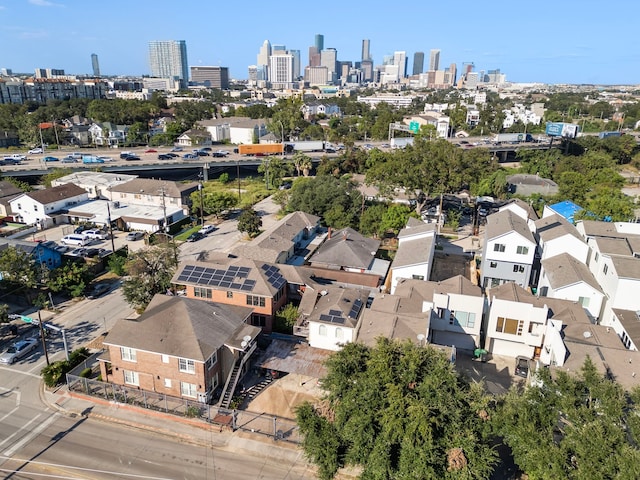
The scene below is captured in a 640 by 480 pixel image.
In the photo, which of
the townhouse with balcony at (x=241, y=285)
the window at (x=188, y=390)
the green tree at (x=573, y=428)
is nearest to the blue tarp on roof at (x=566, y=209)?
the townhouse with balcony at (x=241, y=285)

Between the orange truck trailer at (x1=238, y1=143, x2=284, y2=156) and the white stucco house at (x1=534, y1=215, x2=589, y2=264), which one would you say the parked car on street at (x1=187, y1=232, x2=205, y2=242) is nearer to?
the white stucco house at (x1=534, y1=215, x2=589, y2=264)

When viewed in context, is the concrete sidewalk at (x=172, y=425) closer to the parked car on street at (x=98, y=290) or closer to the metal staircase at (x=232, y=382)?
the metal staircase at (x=232, y=382)

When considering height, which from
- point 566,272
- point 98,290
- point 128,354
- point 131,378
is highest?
point 566,272

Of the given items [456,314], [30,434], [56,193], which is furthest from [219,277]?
[56,193]

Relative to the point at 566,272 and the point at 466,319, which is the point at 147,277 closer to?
the point at 466,319

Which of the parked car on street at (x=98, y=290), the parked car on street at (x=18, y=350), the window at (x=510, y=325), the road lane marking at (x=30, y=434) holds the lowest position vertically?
the road lane marking at (x=30, y=434)

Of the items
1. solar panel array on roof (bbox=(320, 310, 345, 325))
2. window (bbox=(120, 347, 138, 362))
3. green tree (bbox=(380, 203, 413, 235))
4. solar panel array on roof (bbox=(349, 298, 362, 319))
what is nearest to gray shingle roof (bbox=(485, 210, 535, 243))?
green tree (bbox=(380, 203, 413, 235))

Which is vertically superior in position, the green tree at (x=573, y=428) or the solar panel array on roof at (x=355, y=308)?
the green tree at (x=573, y=428)
